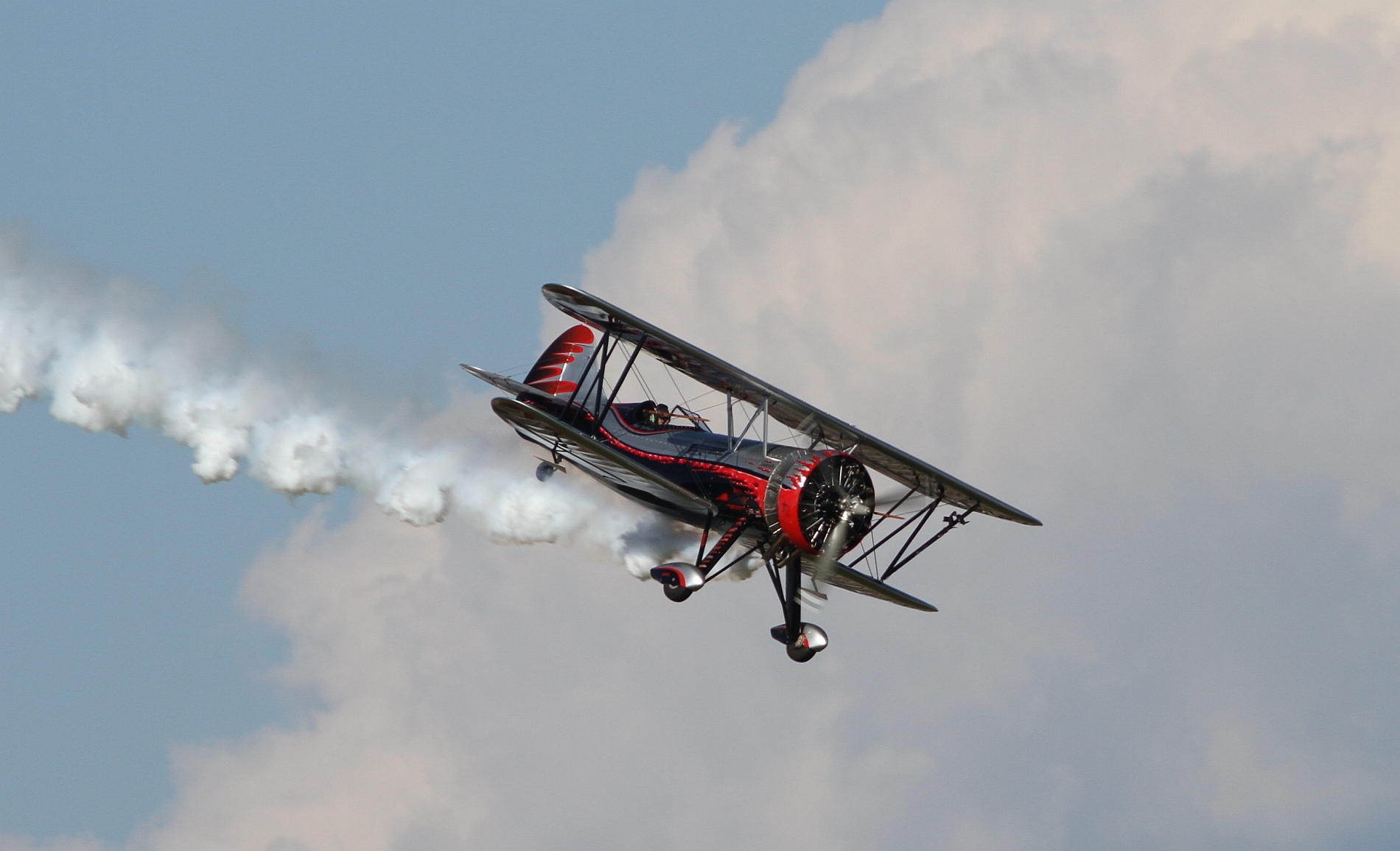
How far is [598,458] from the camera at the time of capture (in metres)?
36.7

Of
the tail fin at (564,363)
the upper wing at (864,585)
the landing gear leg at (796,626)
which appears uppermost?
the tail fin at (564,363)

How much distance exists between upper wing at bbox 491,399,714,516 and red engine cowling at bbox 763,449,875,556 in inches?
59.5

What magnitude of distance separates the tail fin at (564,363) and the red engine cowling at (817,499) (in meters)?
7.14

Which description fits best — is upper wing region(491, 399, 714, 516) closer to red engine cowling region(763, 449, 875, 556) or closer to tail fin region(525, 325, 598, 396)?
red engine cowling region(763, 449, 875, 556)

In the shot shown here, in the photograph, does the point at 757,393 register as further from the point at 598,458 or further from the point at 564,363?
the point at 564,363

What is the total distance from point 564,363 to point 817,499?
8.15 m

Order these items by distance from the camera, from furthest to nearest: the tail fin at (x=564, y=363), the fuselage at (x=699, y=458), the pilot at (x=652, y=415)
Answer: the tail fin at (x=564, y=363)
the pilot at (x=652, y=415)
the fuselage at (x=699, y=458)

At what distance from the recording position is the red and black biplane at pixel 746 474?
117ft

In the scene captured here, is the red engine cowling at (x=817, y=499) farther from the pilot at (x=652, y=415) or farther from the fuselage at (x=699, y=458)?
the pilot at (x=652, y=415)

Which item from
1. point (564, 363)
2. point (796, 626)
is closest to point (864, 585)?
point (796, 626)

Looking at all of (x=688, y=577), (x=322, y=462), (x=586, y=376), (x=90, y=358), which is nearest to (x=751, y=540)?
(x=688, y=577)

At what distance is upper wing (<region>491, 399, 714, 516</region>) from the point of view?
1355 inches

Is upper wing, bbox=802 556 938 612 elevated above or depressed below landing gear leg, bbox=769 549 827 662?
above

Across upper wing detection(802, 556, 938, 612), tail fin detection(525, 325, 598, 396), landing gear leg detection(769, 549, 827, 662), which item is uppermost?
tail fin detection(525, 325, 598, 396)
